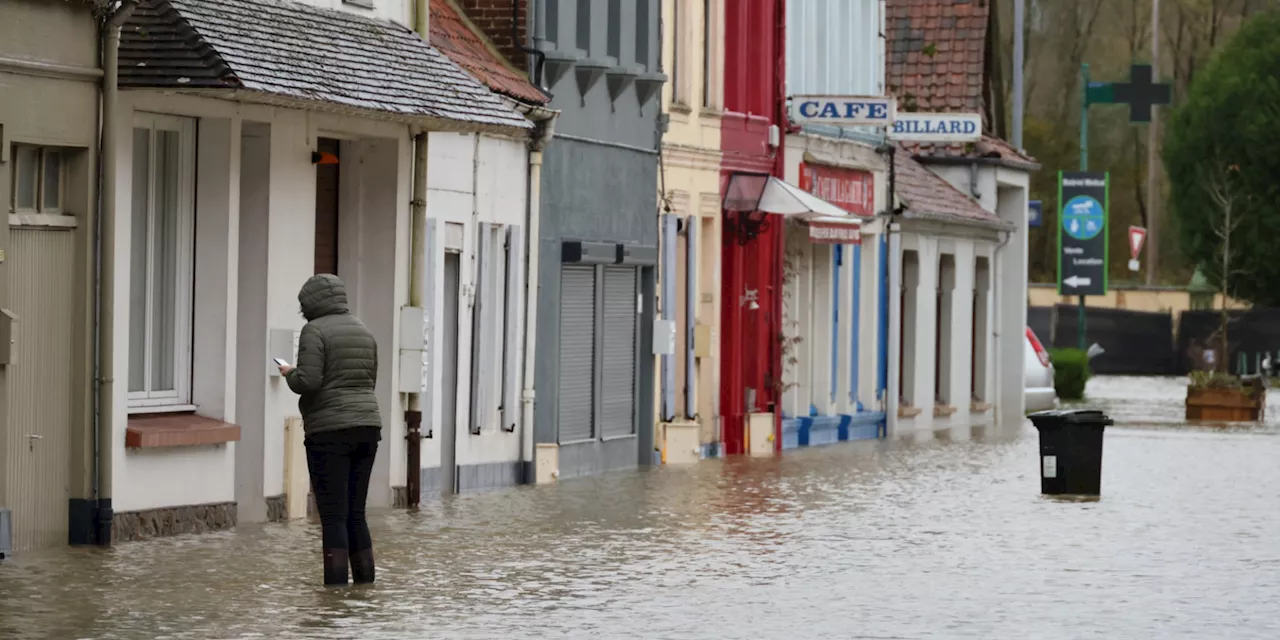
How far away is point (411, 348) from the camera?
23.3m

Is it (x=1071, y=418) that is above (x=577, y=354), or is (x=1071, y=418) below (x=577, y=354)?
below

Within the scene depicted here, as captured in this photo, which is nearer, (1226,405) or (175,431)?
(175,431)

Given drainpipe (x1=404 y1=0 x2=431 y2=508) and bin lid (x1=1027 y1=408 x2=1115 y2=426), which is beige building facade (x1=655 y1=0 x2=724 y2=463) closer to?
bin lid (x1=1027 y1=408 x2=1115 y2=426)

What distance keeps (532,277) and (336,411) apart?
11473mm

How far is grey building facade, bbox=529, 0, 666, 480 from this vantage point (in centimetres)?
2795

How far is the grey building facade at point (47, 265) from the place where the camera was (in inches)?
709

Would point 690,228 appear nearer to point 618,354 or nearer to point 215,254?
point 618,354

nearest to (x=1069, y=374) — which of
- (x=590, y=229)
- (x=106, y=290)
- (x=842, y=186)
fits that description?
(x=842, y=186)

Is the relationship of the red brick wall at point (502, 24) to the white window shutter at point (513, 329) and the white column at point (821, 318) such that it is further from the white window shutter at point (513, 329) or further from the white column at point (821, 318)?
the white column at point (821, 318)

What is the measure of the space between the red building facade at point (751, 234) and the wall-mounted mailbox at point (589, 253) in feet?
14.6

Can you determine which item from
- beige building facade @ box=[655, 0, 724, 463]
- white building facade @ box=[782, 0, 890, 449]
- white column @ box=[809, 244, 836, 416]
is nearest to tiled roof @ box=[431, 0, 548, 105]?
beige building facade @ box=[655, 0, 724, 463]

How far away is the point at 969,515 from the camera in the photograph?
75.7 ft

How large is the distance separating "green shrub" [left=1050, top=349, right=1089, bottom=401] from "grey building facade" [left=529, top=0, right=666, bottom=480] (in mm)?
25136

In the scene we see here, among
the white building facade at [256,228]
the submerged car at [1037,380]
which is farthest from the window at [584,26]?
the submerged car at [1037,380]
